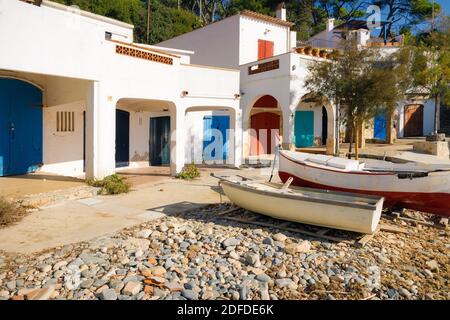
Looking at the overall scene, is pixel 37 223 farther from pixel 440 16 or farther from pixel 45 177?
pixel 440 16

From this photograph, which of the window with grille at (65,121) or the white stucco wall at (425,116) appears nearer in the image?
the window with grille at (65,121)

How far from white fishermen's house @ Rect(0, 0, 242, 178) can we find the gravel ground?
4.79 meters

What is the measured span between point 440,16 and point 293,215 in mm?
20331

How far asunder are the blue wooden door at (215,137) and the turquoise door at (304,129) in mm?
6371

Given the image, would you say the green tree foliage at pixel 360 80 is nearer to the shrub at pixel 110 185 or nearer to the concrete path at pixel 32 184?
the shrub at pixel 110 185

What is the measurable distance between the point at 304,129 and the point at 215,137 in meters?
7.69

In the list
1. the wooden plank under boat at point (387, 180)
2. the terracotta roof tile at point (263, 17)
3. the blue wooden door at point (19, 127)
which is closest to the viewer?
the wooden plank under boat at point (387, 180)

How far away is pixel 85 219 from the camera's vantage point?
7766 mm

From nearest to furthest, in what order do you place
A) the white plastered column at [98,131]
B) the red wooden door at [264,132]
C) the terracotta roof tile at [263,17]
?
the white plastered column at [98,131] < the terracotta roof tile at [263,17] < the red wooden door at [264,132]

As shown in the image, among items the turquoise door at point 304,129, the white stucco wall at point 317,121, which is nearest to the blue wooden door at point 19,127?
the turquoise door at point 304,129

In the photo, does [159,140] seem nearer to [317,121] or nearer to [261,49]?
[261,49]

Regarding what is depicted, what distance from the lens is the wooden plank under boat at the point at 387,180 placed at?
788 cm

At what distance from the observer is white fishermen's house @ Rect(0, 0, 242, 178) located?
8711mm
